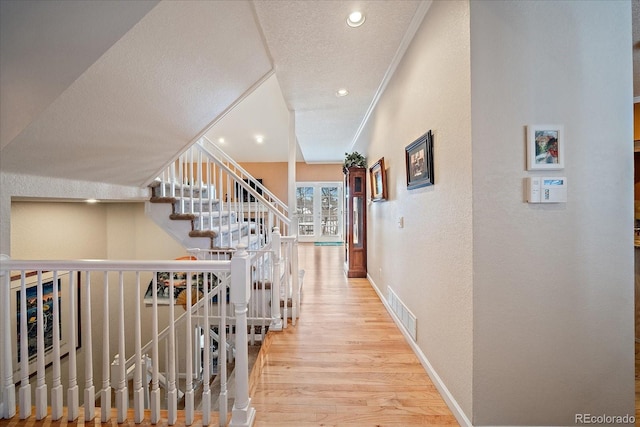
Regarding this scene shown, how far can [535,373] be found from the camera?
1378 millimetres

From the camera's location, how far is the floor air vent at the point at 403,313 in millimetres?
2209

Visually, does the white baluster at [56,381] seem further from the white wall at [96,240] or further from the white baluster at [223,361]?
the white baluster at [223,361]

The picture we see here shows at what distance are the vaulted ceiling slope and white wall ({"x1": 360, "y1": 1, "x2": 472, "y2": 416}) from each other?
1.30m

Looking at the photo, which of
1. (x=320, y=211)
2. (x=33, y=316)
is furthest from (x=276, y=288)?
(x=320, y=211)

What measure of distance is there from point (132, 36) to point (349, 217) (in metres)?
3.84

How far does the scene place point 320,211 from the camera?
830cm

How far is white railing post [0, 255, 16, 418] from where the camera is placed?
153 cm

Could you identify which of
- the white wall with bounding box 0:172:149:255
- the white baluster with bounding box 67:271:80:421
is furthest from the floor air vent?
the white wall with bounding box 0:172:149:255

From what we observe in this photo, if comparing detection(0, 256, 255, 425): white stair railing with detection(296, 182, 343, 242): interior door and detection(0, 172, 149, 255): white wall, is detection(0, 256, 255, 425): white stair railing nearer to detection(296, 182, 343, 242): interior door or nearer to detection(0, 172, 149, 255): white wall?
detection(0, 172, 149, 255): white wall

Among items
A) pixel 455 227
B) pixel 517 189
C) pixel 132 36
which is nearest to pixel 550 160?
pixel 517 189

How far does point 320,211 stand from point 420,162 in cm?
637

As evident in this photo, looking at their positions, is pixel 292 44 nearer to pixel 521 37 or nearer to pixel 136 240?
pixel 521 37

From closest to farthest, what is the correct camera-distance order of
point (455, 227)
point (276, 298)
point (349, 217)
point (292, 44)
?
point (455, 227) → point (292, 44) → point (276, 298) → point (349, 217)
